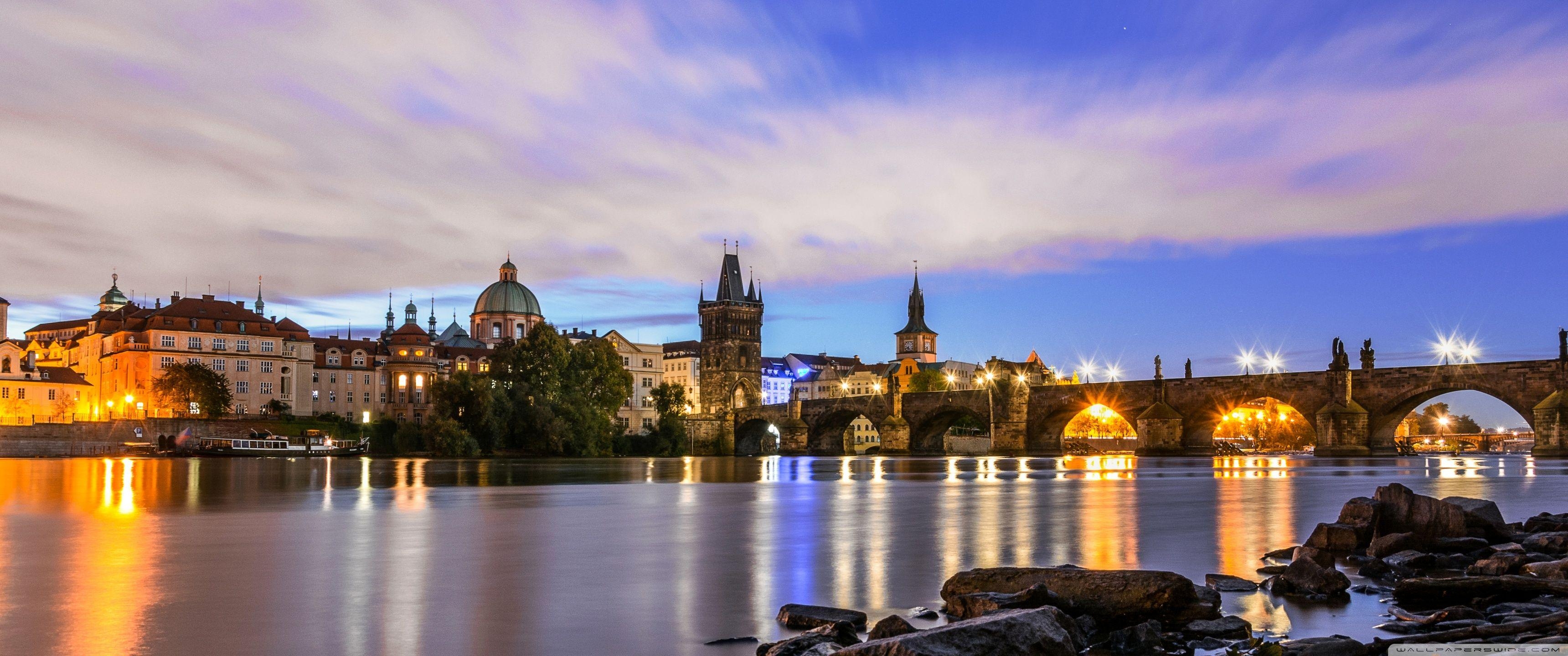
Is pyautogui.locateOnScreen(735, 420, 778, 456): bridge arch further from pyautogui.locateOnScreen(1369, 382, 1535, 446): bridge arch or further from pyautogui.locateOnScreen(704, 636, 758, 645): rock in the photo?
pyautogui.locateOnScreen(704, 636, 758, 645): rock

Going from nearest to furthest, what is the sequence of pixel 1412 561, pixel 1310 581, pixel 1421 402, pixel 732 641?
pixel 732 641
pixel 1310 581
pixel 1412 561
pixel 1421 402

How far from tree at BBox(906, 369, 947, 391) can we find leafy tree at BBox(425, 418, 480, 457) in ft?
290

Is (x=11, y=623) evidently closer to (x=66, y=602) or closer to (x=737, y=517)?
(x=66, y=602)

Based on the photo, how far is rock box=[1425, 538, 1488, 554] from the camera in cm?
1155

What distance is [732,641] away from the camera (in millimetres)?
7516

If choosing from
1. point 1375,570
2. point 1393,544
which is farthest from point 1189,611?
point 1393,544

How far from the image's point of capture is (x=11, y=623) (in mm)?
7652

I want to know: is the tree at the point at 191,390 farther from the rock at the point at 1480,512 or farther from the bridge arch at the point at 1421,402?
the rock at the point at 1480,512

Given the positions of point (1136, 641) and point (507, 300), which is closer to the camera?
point (1136, 641)

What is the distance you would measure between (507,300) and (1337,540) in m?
146

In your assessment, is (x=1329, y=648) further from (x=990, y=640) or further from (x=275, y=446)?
(x=275, y=446)

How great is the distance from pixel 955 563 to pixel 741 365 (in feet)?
458

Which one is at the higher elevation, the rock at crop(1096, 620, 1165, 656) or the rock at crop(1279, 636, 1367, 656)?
the rock at crop(1279, 636, 1367, 656)

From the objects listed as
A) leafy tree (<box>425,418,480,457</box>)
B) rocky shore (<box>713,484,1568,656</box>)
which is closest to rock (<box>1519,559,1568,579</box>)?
rocky shore (<box>713,484,1568,656</box>)
